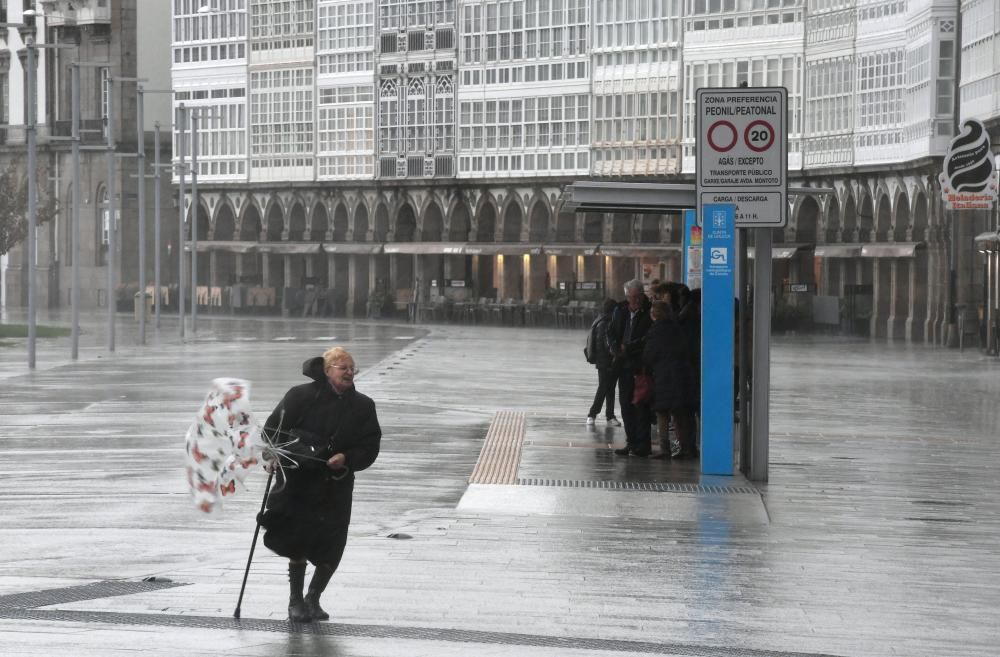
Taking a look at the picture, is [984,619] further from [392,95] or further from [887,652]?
[392,95]

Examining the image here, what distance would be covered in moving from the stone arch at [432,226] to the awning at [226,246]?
9.48 metres

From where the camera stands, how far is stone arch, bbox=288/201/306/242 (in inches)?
3649

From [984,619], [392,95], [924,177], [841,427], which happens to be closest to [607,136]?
[392,95]

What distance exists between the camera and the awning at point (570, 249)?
81375 mm

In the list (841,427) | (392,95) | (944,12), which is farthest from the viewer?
(392,95)

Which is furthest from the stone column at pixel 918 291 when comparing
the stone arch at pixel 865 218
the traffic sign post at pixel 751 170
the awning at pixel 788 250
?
the traffic sign post at pixel 751 170

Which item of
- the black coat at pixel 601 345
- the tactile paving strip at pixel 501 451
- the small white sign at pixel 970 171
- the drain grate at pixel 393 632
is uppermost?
the small white sign at pixel 970 171

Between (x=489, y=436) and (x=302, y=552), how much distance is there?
11.2 metres

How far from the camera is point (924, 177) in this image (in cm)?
6172

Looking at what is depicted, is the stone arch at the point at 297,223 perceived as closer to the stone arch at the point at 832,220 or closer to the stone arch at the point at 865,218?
the stone arch at the point at 832,220

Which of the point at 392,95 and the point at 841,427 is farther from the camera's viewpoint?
the point at 392,95

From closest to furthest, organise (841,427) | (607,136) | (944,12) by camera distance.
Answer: (841,427)
(944,12)
(607,136)

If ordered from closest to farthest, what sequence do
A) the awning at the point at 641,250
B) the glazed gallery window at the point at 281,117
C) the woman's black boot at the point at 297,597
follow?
the woman's black boot at the point at 297,597, the awning at the point at 641,250, the glazed gallery window at the point at 281,117

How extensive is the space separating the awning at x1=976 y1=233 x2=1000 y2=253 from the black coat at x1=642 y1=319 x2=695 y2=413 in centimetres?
3013
